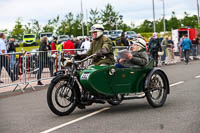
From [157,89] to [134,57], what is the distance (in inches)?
31.9

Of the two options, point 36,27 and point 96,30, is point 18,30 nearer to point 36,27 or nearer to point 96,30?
point 36,27

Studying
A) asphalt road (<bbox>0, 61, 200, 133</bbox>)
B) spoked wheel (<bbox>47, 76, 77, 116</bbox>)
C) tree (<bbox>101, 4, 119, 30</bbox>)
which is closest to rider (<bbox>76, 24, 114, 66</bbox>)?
spoked wheel (<bbox>47, 76, 77, 116</bbox>)

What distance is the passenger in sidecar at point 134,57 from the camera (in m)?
8.85

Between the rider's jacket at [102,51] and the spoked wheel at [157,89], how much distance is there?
0.89 meters

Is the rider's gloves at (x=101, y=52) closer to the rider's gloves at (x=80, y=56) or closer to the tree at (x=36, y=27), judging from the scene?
the rider's gloves at (x=80, y=56)

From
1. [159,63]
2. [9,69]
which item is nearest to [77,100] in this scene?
[9,69]

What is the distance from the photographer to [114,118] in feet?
26.2

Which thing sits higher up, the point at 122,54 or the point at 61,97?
the point at 122,54

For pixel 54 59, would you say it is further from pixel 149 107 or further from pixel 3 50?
pixel 149 107

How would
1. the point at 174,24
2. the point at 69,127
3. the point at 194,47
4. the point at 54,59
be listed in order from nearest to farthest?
the point at 69,127 < the point at 54,59 < the point at 194,47 < the point at 174,24

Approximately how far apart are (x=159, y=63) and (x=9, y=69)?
46.1ft

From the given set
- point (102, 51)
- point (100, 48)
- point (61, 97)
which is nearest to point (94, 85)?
point (61, 97)

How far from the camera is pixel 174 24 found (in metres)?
98.1

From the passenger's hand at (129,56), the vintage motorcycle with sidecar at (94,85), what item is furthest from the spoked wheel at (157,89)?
the passenger's hand at (129,56)
